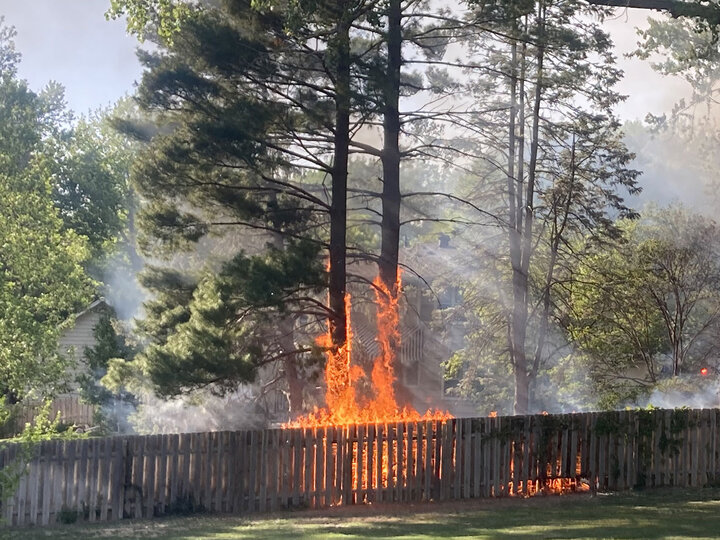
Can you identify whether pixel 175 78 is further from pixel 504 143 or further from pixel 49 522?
pixel 504 143

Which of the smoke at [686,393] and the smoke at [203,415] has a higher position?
the smoke at [686,393]

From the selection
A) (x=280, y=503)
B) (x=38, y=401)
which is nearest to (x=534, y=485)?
(x=280, y=503)

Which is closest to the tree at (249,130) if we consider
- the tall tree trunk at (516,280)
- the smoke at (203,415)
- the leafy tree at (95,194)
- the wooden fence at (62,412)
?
the smoke at (203,415)

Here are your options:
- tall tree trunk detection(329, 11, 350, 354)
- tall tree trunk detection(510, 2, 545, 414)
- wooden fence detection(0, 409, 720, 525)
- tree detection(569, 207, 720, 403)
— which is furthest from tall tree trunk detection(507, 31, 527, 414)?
wooden fence detection(0, 409, 720, 525)

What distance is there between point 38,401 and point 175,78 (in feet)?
55.1

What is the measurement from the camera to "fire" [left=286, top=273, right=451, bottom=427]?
1755 centimetres

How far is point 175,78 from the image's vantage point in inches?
730

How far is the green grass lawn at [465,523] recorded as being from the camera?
38.4 feet

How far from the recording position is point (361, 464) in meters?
15.2

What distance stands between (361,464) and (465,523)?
2.74 m

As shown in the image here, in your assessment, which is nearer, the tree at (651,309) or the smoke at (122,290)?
the tree at (651,309)

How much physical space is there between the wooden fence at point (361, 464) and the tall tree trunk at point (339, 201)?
369 cm

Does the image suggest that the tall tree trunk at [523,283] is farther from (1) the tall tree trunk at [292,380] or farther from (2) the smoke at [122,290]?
(2) the smoke at [122,290]

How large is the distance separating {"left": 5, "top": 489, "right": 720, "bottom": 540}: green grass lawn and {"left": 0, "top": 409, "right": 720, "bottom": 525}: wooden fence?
456 mm
